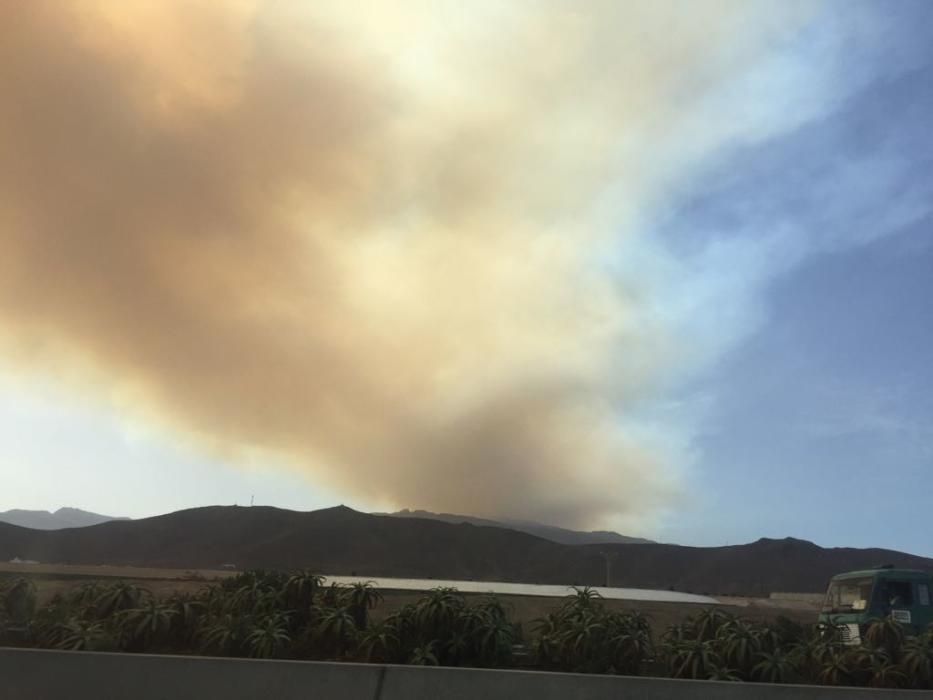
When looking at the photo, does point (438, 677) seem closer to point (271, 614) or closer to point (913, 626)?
point (271, 614)

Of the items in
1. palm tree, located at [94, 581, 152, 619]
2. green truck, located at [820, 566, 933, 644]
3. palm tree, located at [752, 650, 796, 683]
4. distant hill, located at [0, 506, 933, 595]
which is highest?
distant hill, located at [0, 506, 933, 595]

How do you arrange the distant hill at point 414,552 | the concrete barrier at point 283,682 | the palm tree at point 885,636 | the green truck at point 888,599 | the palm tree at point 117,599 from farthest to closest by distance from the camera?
the distant hill at point 414,552, the green truck at point 888,599, the palm tree at point 885,636, the palm tree at point 117,599, the concrete barrier at point 283,682

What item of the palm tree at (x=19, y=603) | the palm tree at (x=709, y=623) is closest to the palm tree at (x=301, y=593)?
the palm tree at (x=19, y=603)

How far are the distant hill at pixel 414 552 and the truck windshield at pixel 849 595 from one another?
222 feet

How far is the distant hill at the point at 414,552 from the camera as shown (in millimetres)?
88250

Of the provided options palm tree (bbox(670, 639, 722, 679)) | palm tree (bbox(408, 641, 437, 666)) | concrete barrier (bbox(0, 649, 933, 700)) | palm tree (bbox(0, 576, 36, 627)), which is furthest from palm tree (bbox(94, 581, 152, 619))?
palm tree (bbox(670, 639, 722, 679))

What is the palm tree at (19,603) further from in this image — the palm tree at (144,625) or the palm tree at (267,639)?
the palm tree at (267,639)

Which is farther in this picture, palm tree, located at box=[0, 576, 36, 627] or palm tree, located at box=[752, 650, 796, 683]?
palm tree, located at box=[0, 576, 36, 627]

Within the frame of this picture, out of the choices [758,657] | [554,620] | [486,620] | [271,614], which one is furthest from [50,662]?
[758,657]

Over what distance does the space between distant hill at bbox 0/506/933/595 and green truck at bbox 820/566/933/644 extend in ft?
226

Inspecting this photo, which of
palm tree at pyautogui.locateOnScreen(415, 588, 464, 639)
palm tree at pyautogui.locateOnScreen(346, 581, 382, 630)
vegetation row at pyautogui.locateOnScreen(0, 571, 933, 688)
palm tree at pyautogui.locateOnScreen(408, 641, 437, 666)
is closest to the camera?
palm tree at pyautogui.locateOnScreen(408, 641, 437, 666)

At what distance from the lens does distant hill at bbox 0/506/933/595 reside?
290 ft

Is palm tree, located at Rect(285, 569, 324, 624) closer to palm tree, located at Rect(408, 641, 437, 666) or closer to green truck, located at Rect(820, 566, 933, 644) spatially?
palm tree, located at Rect(408, 641, 437, 666)

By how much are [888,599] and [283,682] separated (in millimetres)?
15867
